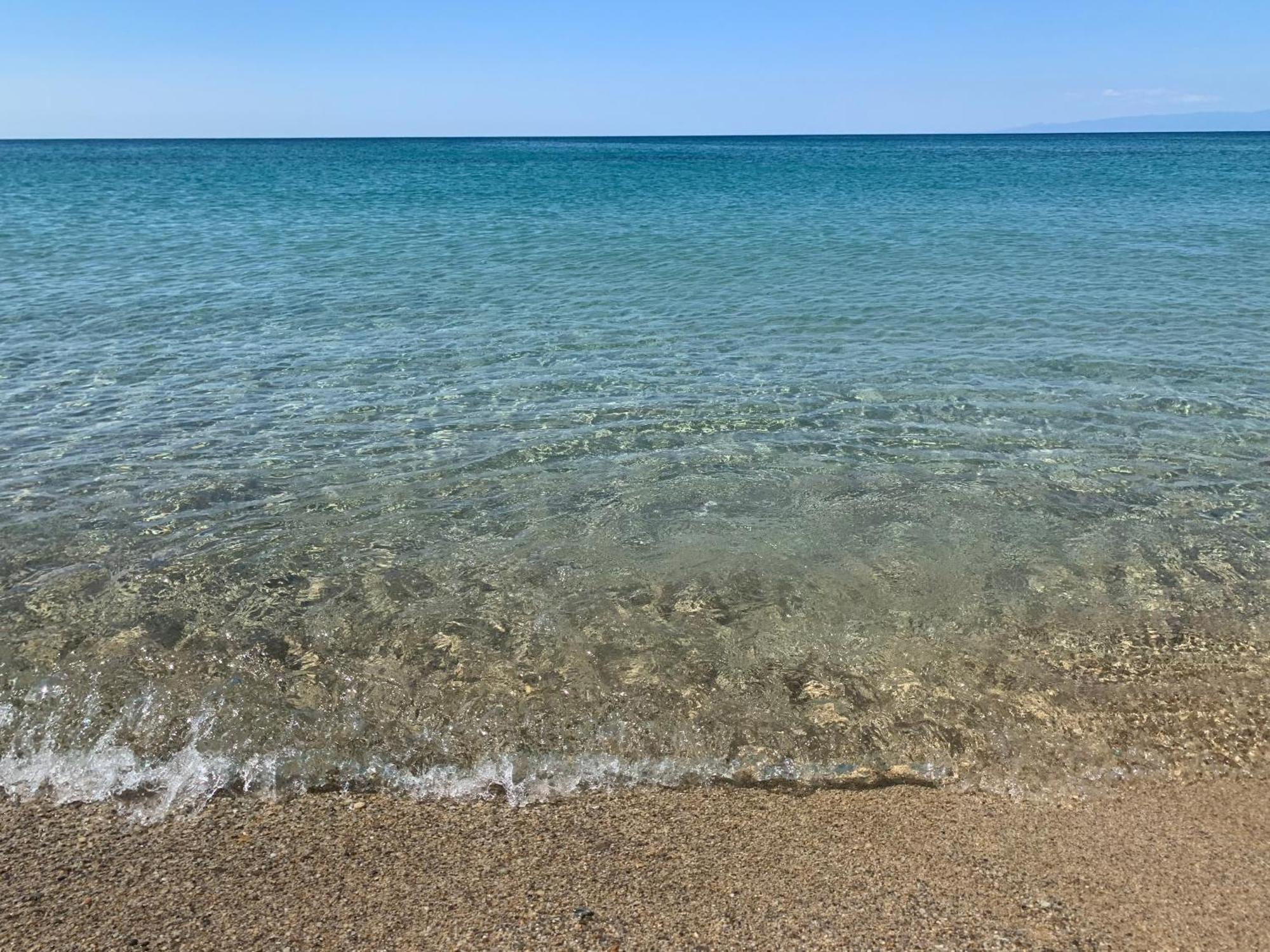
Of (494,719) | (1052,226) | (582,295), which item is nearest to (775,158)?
(1052,226)

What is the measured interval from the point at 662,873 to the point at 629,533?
339 cm

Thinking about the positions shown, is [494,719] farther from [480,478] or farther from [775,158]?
[775,158]

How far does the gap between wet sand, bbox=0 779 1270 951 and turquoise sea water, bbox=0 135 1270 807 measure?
257mm

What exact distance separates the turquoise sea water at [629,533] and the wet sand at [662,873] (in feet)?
0.84

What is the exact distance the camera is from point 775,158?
74.5 meters

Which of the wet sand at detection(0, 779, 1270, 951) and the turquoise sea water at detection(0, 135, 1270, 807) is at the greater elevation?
the turquoise sea water at detection(0, 135, 1270, 807)

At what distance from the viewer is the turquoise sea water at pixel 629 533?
183 inches

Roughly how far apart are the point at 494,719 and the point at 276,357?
334 inches

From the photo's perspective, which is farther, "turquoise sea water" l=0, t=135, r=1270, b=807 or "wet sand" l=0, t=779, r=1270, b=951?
"turquoise sea water" l=0, t=135, r=1270, b=807

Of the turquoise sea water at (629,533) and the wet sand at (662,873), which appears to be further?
the turquoise sea water at (629,533)

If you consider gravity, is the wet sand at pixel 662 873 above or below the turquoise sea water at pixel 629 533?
below

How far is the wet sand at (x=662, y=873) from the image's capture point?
3.38 m

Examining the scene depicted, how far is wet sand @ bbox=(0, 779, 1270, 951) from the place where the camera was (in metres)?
3.38

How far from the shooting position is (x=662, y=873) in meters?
3.70
